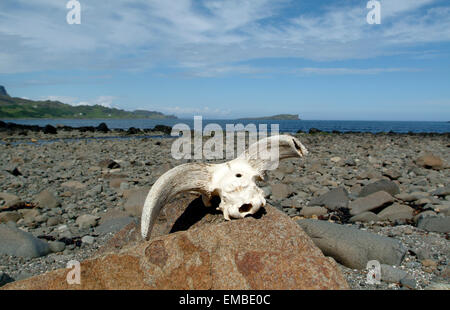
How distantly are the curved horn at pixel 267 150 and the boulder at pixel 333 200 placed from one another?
14.2ft

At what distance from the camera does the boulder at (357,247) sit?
16.2ft

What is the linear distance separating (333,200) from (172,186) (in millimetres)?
5537

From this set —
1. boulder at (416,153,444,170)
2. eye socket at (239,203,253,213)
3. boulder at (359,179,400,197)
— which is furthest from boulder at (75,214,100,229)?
boulder at (416,153,444,170)

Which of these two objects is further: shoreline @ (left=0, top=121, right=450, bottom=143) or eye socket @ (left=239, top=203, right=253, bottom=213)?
shoreline @ (left=0, top=121, right=450, bottom=143)

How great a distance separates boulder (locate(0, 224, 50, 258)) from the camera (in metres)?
5.64

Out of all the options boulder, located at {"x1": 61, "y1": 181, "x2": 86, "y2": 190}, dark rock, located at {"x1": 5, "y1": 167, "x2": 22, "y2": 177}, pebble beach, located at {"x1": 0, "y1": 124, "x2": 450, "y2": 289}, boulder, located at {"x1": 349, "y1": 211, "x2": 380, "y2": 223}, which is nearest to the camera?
pebble beach, located at {"x1": 0, "y1": 124, "x2": 450, "y2": 289}

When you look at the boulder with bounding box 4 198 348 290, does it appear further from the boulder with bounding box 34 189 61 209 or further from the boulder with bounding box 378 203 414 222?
the boulder with bounding box 34 189 61 209

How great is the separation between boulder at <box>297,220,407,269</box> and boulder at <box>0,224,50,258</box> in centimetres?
450

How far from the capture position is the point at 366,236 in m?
5.30

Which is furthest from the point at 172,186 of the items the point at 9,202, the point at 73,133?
the point at 73,133

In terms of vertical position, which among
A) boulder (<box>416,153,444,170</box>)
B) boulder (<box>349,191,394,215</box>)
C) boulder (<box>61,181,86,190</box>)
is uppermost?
boulder (<box>416,153,444,170</box>)

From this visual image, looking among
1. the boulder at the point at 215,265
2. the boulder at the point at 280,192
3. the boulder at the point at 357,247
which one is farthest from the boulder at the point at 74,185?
the boulder at the point at 215,265
